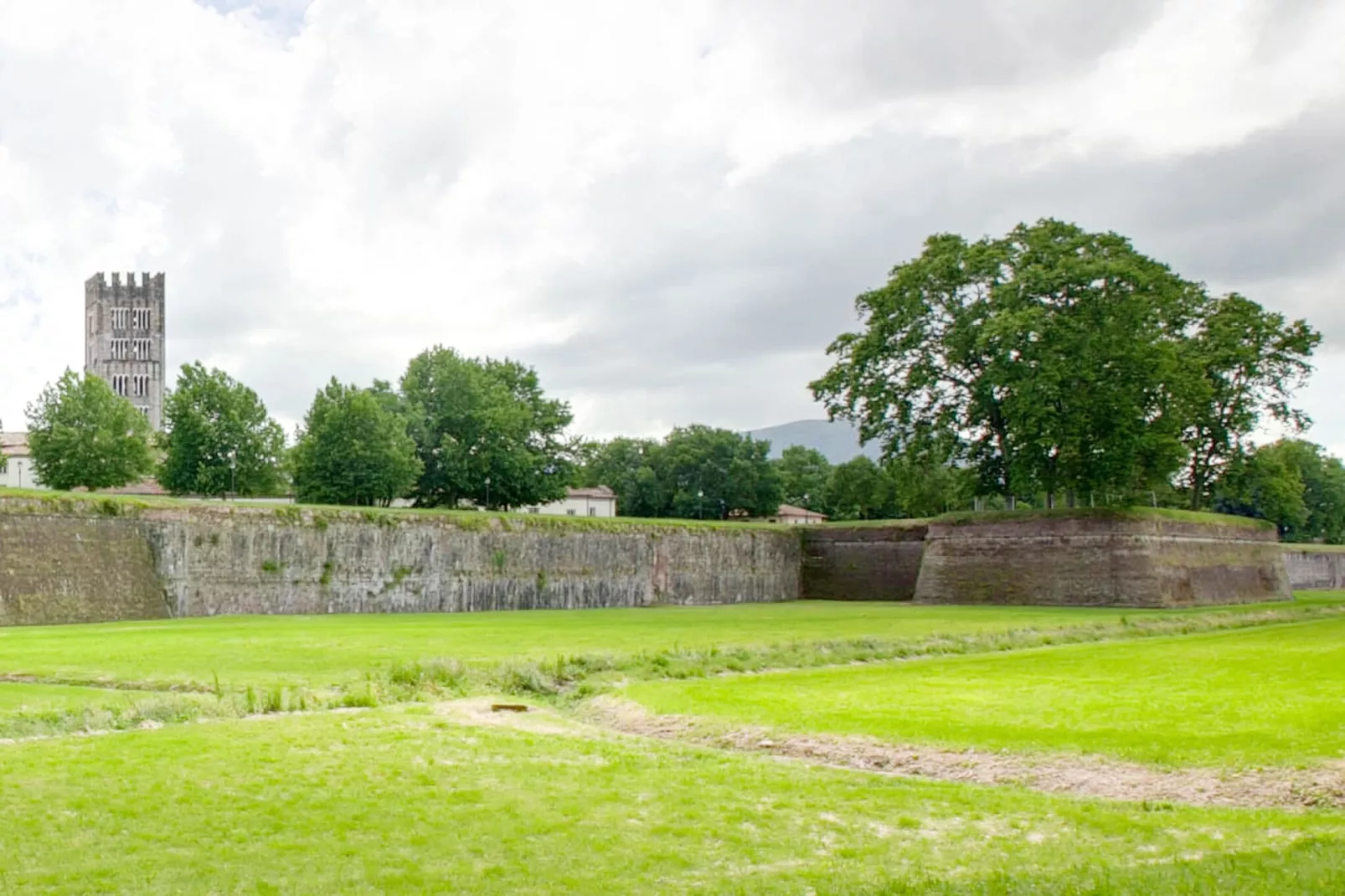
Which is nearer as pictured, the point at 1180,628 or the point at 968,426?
the point at 1180,628

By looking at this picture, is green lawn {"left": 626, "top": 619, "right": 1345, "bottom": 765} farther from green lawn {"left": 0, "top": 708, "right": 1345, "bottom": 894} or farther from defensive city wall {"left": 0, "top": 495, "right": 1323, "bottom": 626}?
defensive city wall {"left": 0, "top": 495, "right": 1323, "bottom": 626}

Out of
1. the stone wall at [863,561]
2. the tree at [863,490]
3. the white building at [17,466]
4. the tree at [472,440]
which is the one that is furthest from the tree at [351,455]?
the white building at [17,466]

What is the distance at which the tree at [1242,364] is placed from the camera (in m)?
59.5

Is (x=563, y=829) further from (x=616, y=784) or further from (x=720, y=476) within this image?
(x=720, y=476)

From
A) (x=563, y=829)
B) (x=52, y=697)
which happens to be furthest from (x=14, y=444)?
(x=563, y=829)

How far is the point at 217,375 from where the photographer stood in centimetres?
7025

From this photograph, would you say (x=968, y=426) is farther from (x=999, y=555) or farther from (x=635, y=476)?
(x=635, y=476)

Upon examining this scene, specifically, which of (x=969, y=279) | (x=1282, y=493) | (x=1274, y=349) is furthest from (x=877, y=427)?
(x=1282, y=493)

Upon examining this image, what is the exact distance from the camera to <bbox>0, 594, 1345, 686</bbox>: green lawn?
21531 millimetres

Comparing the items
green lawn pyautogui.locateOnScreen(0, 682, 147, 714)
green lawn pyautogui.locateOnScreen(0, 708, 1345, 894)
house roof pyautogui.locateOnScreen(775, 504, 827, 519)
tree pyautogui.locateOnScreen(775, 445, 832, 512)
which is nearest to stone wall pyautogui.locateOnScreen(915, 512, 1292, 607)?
green lawn pyautogui.locateOnScreen(0, 708, 1345, 894)

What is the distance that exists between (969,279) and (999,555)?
39.0ft

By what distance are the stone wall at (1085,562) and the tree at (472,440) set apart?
96.7 ft

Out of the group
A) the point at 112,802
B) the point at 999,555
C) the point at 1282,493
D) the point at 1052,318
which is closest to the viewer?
the point at 112,802

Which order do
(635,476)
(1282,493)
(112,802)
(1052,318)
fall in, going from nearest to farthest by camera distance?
(112,802) → (1052,318) → (1282,493) → (635,476)
